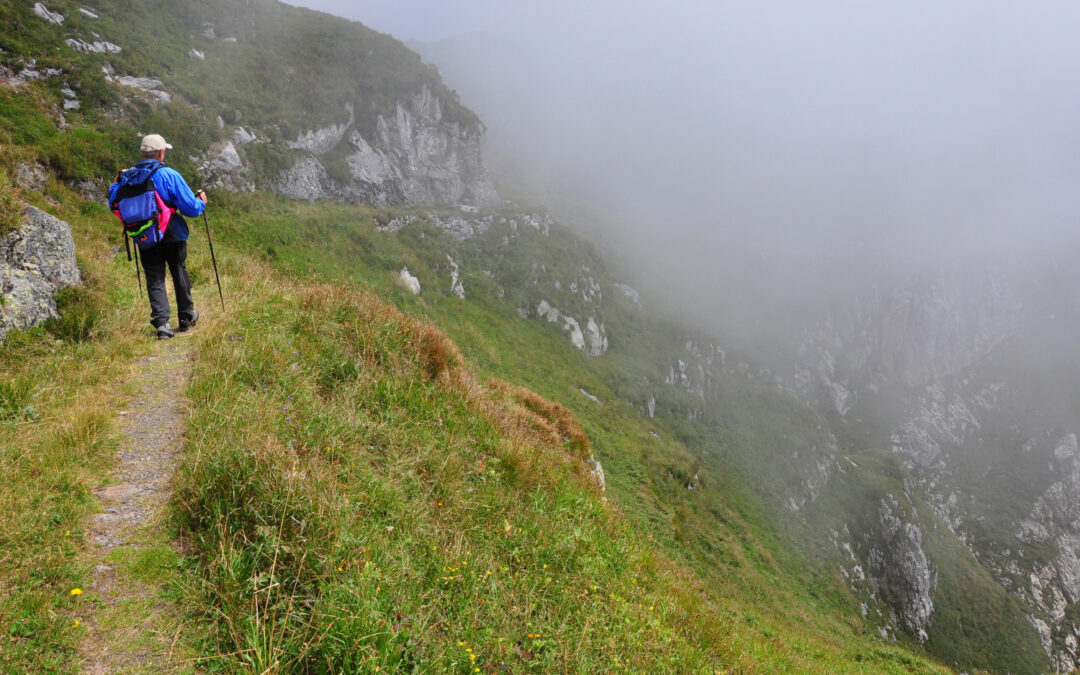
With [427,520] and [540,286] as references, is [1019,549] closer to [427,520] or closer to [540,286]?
[540,286]

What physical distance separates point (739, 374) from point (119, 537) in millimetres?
98274

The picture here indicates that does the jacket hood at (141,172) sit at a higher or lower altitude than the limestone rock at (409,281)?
higher

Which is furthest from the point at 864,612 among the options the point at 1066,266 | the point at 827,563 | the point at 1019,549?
the point at 1066,266

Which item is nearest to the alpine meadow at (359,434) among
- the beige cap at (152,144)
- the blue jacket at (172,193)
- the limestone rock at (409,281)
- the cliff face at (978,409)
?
the limestone rock at (409,281)

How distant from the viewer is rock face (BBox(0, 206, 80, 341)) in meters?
5.48

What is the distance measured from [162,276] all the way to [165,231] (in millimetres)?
730

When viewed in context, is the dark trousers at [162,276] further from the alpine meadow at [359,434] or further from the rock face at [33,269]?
the rock face at [33,269]

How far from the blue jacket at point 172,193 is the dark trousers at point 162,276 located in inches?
8.5

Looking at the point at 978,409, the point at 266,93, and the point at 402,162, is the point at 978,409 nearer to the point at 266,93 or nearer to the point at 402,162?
the point at 402,162

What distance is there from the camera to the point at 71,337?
18.7 feet

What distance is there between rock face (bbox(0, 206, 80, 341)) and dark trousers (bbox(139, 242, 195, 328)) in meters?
0.95

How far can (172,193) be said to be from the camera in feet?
21.4

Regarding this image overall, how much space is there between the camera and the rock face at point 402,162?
41.4m

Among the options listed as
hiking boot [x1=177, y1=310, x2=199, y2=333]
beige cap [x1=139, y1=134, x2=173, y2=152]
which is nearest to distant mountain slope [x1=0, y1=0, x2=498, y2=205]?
beige cap [x1=139, y1=134, x2=173, y2=152]
